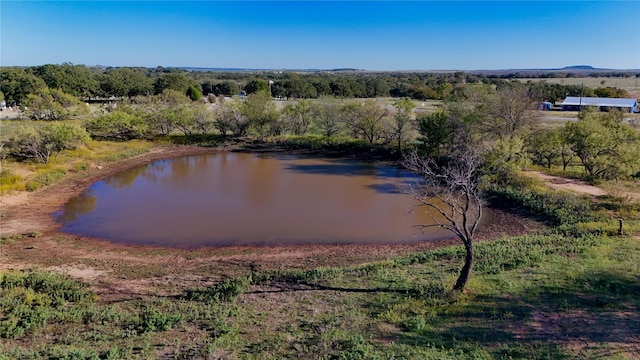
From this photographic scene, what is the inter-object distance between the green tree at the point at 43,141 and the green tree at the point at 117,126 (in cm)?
602

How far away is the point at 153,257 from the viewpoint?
1512 centimetres

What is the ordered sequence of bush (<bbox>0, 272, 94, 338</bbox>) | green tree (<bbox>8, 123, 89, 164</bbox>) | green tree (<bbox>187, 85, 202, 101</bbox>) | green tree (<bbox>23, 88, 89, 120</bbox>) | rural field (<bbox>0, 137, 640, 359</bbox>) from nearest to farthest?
1. rural field (<bbox>0, 137, 640, 359</bbox>)
2. bush (<bbox>0, 272, 94, 338</bbox>)
3. green tree (<bbox>8, 123, 89, 164</bbox>)
4. green tree (<bbox>23, 88, 89, 120</bbox>)
5. green tree (<bbox>187, 85, 202, 101</bbox>)

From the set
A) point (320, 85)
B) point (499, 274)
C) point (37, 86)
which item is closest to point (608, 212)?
point (499, 274)

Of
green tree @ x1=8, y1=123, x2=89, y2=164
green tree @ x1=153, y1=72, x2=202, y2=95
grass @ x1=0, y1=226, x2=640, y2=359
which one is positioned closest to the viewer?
grass @ x1=0, y1=226, x2=640, y2=359

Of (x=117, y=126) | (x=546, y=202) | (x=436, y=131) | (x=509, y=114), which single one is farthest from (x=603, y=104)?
(x=117, y=126)

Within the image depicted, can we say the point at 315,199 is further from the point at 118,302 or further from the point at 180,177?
the point at 118,302

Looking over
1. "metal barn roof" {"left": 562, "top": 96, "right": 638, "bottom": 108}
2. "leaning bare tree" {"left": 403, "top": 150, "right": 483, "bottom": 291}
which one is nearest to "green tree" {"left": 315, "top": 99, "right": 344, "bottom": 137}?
"leaning bare tree" {"left": 403, "top": 150, "right": 483, "bottom": 291}

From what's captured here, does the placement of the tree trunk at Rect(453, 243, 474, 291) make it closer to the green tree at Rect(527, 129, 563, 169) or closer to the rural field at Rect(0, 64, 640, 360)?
the rural field at Rect(0, 64, 640, 360)

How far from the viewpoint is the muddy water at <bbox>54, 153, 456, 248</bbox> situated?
17.6 meters

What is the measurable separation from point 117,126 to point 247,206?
70.7ft

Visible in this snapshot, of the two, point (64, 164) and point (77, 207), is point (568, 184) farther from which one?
point (64, 164)

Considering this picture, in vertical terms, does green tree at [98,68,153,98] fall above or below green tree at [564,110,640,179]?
above

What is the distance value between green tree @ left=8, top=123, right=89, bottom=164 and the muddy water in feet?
15.4

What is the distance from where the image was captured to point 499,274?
497 inches
